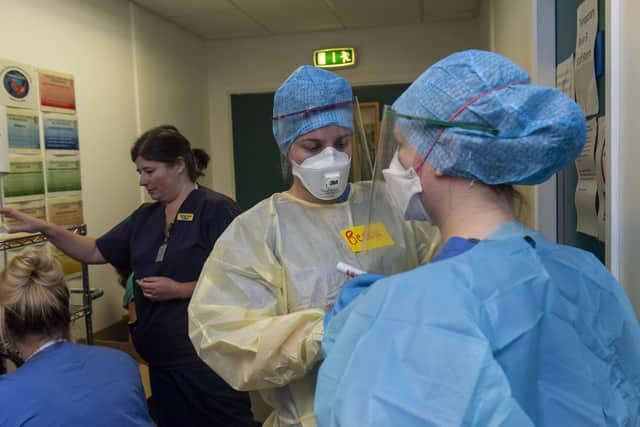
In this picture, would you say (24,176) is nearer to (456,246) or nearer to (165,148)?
(165,148)

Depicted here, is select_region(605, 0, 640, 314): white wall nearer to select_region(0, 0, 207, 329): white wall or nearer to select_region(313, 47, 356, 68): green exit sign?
select_region(0, 0, 207, 329): white wall

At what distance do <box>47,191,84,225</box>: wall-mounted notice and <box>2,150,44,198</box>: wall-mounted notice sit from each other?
0.30ft

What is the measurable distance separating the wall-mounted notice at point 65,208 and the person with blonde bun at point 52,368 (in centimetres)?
141

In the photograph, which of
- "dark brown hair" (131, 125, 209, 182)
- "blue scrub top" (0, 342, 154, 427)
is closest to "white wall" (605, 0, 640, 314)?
"blue scrub top" (0, 342, 154, 427)

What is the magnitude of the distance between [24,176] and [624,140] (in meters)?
2.61

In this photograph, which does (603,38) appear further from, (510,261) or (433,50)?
(433,50)

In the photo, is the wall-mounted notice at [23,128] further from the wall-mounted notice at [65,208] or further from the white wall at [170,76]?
the white wall at [170,76]

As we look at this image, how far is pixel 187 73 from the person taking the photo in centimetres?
430

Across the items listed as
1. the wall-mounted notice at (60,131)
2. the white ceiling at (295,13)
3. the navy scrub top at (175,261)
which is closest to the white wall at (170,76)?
the white ceiling at (295,13)

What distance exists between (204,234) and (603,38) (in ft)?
4.49

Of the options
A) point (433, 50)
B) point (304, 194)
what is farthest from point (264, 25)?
point (304, 194)

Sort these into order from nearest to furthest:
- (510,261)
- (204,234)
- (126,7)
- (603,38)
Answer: (510,261), (603,38), (204,234), (126,7)

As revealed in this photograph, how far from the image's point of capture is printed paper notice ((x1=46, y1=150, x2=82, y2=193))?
2.76 metres

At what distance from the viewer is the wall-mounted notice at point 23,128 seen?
251 cm
